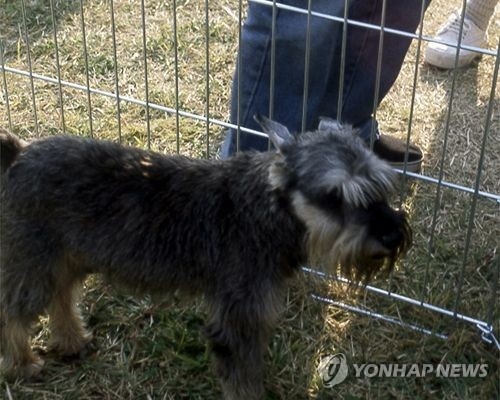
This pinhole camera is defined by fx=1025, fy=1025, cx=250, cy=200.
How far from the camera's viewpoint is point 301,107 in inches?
146

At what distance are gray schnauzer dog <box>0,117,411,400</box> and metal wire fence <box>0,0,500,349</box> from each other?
0.50 metres

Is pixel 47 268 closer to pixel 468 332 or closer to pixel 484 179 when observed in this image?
pixel 468 332

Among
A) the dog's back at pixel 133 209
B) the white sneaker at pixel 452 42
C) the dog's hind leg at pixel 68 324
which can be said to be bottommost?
the dog's hind leg at pixel 68 324

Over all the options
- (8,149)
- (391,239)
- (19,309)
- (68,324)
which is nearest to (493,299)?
(391,239)

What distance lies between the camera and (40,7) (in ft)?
17.2

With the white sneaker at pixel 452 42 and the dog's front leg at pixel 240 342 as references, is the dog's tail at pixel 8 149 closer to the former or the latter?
the dog's front leg at pixel 240 342

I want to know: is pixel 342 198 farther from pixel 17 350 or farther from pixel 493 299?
pixel 17 350

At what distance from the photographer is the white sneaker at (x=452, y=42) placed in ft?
15.9

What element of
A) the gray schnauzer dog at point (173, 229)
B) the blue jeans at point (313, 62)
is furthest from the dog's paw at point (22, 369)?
the blue jeans at point (313, 62)

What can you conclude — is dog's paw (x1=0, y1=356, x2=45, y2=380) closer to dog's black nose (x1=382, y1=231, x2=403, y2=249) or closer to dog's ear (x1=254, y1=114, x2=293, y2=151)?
dog's ear (x1=254, y1=114, x2=293, y2=151)

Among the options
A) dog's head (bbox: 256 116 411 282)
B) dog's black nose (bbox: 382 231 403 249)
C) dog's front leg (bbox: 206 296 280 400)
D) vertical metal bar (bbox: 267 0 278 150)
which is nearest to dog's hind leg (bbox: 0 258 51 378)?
dog's front leg (bbox: 206 296 280 400)

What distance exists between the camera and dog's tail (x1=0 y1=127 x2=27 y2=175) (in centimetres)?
296

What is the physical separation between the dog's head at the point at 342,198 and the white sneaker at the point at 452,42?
2.16 meters

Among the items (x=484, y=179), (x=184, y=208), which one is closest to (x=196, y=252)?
(x=184, y=208)
